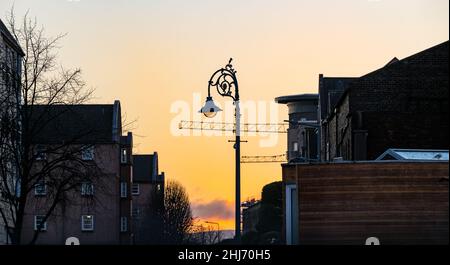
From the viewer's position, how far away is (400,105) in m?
48.2

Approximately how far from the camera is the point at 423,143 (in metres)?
45.2

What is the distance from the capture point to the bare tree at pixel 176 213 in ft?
297

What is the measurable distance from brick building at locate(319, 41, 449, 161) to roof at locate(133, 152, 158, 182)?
80.2m

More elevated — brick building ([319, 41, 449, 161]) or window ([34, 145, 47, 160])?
brick building ([319, 41, 449, 161])

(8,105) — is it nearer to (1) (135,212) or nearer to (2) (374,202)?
(2) (374,202)

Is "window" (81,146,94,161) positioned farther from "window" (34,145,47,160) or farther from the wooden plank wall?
the wooden plank wall

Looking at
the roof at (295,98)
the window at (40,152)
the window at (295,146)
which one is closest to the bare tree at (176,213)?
the window at (295,146)

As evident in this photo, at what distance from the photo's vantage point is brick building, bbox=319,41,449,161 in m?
46.1

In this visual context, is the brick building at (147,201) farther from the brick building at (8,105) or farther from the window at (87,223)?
the brick building at (8,105)

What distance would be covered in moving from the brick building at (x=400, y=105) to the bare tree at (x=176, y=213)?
38.2 metres

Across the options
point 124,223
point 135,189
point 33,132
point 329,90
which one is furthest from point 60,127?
point 135,189

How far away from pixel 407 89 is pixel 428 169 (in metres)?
28.0

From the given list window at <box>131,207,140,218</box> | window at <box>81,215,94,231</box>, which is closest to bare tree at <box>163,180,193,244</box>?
window at <box>131,207,140,218</box>
